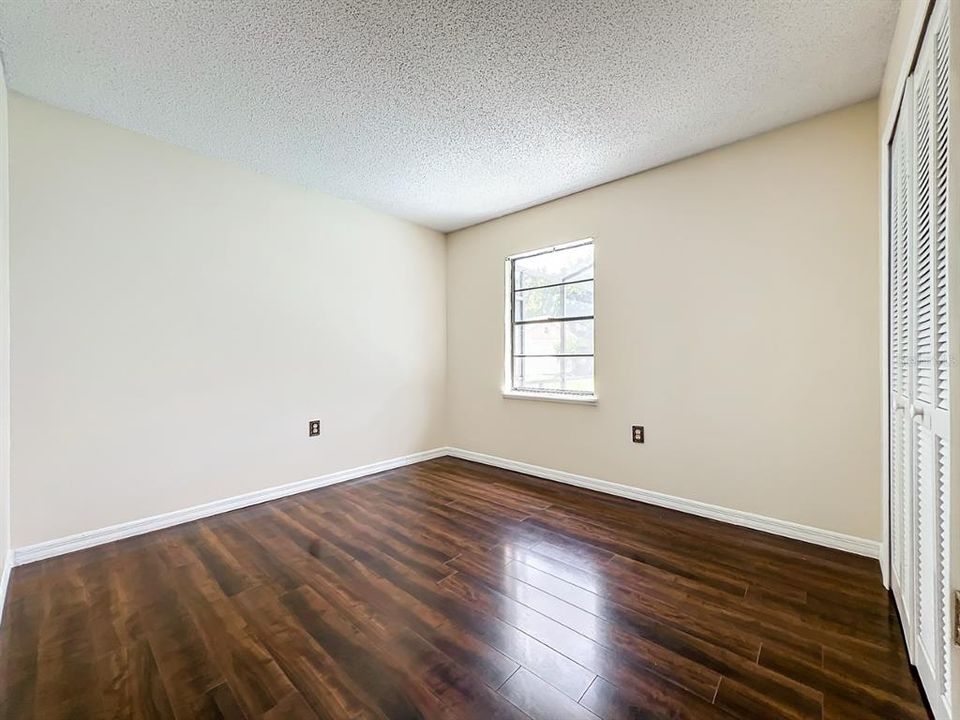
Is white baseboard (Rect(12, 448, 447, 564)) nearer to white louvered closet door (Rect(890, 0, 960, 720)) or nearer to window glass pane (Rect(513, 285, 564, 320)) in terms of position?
window glass pane (Rect(513, 285, 564, 320))

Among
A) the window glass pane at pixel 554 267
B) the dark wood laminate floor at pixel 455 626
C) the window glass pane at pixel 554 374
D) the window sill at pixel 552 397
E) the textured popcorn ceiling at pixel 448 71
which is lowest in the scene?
the dark wood laminate floor at pixel 455 626

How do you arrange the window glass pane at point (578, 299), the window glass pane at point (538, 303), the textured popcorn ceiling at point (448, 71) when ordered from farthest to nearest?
1. the window glass pane at point (538, 303)
2. the window glass pane at point (578, 299)
3. the textured popcorn ceiling at point (448, 71)

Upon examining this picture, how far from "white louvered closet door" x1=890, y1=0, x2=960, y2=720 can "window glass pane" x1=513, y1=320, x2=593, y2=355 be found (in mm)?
1865

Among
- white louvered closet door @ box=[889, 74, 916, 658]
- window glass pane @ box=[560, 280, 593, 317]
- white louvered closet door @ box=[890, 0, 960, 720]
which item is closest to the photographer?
white louvered closet door @ box=[890, 0, 960, 720]

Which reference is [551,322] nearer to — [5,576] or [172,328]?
[172,328]

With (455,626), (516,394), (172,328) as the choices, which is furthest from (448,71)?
(516,394)

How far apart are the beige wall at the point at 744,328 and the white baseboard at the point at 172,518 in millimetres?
1707

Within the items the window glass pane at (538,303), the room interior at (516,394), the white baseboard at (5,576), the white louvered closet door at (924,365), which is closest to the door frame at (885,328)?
the room interior at (516,394)

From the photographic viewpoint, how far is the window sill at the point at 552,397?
3.15 m

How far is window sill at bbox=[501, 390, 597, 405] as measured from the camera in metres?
3.15

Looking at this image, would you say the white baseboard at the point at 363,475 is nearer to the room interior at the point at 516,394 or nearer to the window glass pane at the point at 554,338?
the room interior at the point at 516,394

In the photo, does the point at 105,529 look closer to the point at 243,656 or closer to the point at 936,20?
the point at 243,656

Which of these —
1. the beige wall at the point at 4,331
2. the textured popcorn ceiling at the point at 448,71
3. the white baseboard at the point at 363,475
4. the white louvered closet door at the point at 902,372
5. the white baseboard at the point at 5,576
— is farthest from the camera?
the white baseboard at the point at 363,475

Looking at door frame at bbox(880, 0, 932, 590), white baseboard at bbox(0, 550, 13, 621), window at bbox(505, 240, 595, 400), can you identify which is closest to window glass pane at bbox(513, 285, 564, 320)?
window at bbox(505, 240, 595, 400)
